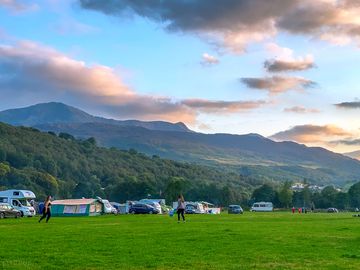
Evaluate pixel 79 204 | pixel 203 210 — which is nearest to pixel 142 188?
pixel 203 210

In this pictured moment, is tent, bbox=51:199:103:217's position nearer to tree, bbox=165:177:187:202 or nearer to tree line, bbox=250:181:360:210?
tree, bbox=165:177:187:202

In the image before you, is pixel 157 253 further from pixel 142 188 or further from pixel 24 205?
pixel 142 188

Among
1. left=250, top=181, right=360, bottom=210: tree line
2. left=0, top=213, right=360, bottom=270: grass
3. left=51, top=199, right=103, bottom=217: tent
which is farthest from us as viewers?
left=250, top=181, right=360, bottom=210: tree line

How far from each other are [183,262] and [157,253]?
2.65 m

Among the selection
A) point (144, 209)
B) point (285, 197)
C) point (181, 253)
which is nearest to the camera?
point (181, 253)

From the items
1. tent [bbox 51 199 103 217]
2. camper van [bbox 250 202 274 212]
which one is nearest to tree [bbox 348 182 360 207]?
camper van [bbox 250 202 274 212]

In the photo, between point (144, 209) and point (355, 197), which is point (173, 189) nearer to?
point (355, 197)

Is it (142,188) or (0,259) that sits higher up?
(142,188)

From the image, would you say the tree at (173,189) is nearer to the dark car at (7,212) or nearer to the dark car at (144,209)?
the dark car at (144,209)

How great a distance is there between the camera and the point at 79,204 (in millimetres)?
86875

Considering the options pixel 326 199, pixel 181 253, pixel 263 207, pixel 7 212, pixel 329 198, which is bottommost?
pixel 181 253

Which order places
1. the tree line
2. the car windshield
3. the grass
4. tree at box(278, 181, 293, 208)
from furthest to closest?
1. tree at box(278, 181, 293, 208)
2. the tree line
3. the car windshield
4. the grass

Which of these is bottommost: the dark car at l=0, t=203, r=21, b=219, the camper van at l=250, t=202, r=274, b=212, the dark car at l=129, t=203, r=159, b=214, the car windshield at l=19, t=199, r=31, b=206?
the dark car at l=0, t=203, r=21, b=219

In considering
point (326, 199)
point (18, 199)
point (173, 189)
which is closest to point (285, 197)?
point (326, 199)
